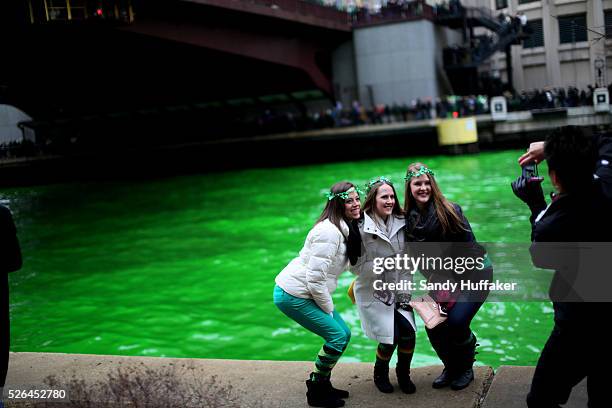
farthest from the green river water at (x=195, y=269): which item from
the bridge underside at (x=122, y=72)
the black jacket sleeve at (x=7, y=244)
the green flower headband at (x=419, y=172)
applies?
the black jacket sleeve at (x=7, y=244)

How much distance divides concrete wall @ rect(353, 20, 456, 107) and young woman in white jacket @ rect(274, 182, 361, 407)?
38598mm

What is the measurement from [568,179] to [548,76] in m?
8.21

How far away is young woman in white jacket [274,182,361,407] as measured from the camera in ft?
18.3

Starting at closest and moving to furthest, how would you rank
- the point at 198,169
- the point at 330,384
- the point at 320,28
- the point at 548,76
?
the point at 330,384
the point at 548,76
the point at 320,28
the point at 198,169

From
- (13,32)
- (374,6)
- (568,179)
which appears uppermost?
(374,6)

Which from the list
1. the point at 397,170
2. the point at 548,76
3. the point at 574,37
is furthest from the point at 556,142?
the point at 397,170

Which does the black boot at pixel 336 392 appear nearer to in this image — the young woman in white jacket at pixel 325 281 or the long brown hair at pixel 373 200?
the young woman in white jacket at pixel 325 281

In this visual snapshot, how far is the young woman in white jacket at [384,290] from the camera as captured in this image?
572cm

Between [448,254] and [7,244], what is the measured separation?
3.37 meters

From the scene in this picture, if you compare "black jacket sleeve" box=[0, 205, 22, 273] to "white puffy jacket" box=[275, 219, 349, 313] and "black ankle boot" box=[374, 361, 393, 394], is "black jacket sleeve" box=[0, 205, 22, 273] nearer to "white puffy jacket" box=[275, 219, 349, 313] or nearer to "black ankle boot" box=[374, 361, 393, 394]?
"white puffy jacket" box=[275, 219, 349, 313]

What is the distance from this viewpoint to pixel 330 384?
5656 mm

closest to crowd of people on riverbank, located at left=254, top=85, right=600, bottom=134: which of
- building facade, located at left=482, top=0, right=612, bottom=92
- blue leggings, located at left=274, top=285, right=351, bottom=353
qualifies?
building facade, located at left=482, top=0, right=612, bottom=92

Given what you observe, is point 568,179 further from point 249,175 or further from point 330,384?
point 249,175

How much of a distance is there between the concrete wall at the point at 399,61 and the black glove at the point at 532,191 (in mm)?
39386
